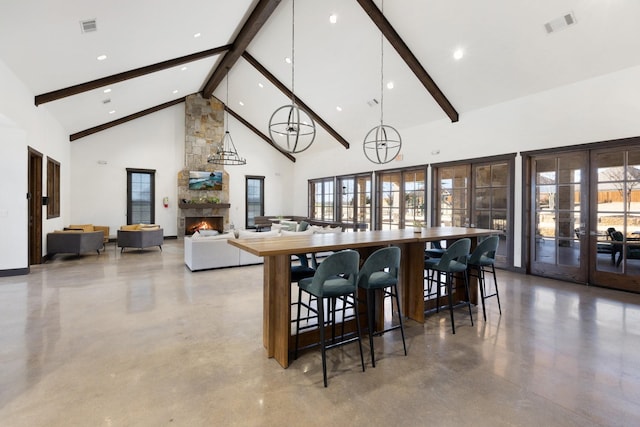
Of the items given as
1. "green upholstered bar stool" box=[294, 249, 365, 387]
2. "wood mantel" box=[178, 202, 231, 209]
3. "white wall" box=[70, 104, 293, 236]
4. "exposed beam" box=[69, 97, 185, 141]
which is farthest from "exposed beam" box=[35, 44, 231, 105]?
"green upholstered bar stool" box=[294, 249, 365, 387]

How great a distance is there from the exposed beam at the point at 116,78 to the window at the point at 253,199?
5708mm

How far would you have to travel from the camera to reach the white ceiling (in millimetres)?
4246

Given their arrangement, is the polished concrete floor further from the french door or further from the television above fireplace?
the television above fireplace

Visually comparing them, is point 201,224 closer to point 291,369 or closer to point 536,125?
point 291,369

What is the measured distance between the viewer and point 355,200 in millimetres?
10242

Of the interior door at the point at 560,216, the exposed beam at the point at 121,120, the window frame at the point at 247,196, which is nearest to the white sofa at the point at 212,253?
the interior door at the point at 560,216

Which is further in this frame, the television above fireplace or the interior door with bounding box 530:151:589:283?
the television above fireplace

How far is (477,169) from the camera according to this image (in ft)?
22.0

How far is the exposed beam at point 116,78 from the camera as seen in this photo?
600 cm

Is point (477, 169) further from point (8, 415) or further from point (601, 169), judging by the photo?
point (8, 415)

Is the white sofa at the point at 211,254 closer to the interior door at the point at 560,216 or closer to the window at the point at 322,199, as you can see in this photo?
the interior door at the point at 560,216

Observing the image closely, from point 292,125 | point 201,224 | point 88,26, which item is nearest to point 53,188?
point 201,224

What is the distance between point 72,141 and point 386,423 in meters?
11.1

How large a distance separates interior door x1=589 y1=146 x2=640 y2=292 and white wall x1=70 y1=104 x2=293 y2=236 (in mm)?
10228
